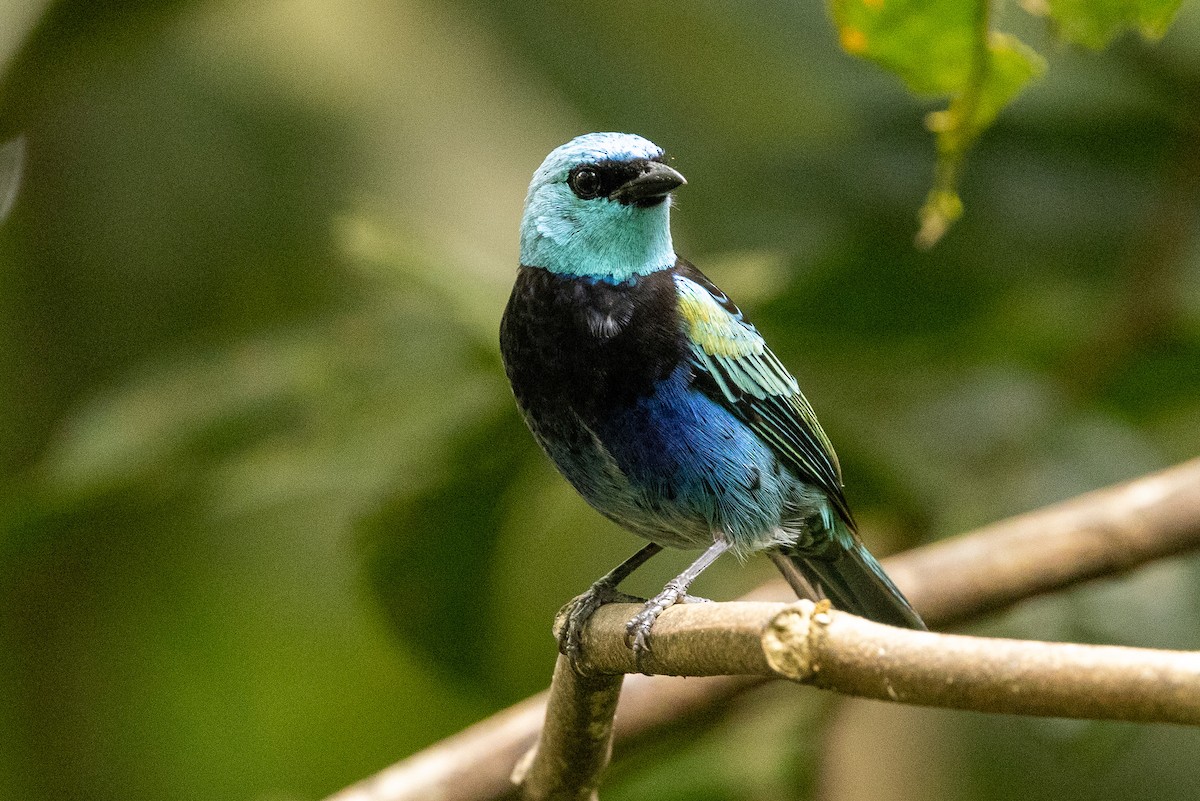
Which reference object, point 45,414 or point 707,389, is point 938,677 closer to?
point 707,389

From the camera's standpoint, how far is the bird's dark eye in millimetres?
2900

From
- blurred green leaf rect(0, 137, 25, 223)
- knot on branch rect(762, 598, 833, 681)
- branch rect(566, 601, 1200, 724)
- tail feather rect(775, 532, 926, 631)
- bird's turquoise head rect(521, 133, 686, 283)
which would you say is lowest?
tail feather rect(775, 532, 926, 631)

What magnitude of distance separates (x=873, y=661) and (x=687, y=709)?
1877 mm

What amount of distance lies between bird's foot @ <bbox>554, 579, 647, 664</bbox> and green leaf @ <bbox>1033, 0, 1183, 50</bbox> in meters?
1.54

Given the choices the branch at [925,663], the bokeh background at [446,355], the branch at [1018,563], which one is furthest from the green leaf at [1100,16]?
the branch at [925,663]

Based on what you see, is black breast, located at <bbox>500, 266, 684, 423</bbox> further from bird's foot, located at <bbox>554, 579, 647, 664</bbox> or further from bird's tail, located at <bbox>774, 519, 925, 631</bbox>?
bird's tail, located at <bbox>774, 519, 925, 631</bbox>

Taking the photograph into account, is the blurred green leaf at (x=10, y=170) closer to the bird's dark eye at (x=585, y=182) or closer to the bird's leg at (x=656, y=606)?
the bird's dark eye at (x=585, y=182)

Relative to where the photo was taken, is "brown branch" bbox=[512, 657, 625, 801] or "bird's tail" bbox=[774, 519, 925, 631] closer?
A: "brown branch" bbox=[512, 657, 625, 801]

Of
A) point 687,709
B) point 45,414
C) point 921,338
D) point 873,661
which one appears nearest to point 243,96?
point 45,414

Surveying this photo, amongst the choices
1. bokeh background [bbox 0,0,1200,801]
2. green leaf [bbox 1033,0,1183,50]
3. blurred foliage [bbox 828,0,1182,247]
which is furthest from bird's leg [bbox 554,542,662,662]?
green leaf [bbox 1033,0,1183,50]

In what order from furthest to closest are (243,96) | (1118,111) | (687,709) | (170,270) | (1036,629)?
(243,96), (170,270), (1118,111), (1036,629), (687,709)

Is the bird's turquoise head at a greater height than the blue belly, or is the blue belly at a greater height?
the bird's turquoise head

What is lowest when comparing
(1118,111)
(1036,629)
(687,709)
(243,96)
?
(1036,629)

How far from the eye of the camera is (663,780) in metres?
4.22
